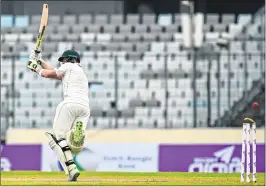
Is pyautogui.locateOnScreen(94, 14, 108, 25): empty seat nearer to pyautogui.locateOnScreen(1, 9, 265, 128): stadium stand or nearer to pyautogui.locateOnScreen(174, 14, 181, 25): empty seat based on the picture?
pyautogui.locateOnScreen(1, 9, 265, 128): stadium stand

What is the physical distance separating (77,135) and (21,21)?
54.3 feet

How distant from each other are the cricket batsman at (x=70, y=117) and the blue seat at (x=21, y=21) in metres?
15.9

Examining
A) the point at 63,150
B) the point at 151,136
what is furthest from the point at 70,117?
the point at 151,136

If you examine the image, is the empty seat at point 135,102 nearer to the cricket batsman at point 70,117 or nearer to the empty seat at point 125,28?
the empty seat at point 125,28

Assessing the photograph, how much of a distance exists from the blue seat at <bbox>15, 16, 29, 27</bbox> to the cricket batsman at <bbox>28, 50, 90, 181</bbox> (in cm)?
1587

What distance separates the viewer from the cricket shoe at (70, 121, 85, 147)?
1373cm

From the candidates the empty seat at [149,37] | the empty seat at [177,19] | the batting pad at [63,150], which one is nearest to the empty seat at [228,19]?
the empty seat at [177,19]

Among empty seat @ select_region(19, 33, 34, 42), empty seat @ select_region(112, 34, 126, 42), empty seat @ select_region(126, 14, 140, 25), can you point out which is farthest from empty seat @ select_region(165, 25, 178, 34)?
empty seat @ select_region(19, 33, 34, 42)

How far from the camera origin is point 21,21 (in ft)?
97.9

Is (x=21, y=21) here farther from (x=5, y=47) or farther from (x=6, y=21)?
(x=5, y=47)

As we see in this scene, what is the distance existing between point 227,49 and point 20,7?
701 centimetres

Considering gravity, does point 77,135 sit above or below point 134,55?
below

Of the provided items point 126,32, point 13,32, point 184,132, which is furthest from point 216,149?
point 13,32

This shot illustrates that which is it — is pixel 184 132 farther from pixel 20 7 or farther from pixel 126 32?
pixel 20 7
